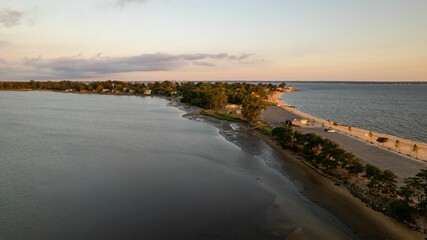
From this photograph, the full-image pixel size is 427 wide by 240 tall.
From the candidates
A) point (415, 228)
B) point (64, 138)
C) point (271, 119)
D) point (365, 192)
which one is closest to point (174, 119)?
point (271, 119)

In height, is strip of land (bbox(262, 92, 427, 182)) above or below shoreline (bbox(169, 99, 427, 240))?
above

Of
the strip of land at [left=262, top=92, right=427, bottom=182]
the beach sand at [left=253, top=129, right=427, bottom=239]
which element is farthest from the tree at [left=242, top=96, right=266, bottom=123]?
the beach sand at [left=253, top=129, right=427, bottom=239]

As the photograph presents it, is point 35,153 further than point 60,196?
Yes

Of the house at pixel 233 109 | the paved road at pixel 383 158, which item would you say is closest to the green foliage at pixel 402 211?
the paved road at pixel 383 158

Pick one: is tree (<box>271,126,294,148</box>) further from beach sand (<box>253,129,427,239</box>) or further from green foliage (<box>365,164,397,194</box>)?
green foliage (<box>365,164,397,194</box>)

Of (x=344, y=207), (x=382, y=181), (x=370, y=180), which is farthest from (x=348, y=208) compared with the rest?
(x=370, y=180)

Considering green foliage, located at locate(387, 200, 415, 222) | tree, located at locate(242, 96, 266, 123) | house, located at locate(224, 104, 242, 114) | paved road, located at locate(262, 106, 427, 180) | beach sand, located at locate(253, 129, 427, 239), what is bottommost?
beach sand, located at locate(253, 129, 427, 239)

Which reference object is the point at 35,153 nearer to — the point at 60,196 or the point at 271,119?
the point at 60,196
